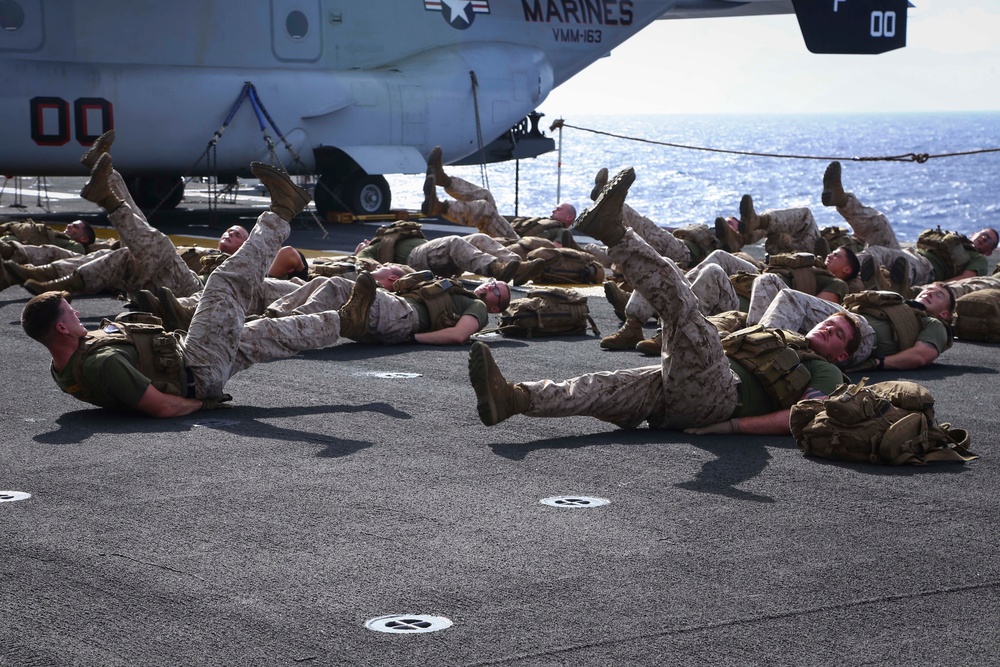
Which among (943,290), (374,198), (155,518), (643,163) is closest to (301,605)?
(155,518)

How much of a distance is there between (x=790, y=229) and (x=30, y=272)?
7752 mm

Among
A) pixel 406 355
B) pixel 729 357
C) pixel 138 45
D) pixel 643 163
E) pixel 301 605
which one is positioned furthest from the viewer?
pixel 643 163

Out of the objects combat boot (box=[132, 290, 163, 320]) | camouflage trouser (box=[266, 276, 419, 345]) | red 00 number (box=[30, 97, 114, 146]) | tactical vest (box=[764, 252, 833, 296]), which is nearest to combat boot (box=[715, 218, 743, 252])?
tactical vest (box=[764, 252, 833, 296])

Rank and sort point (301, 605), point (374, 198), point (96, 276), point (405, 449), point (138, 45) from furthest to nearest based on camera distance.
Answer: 1. point (374, 198)
2. point (138, 45)
3. point (96, 276)
4. point (405, 449)
5. point (301, 605)

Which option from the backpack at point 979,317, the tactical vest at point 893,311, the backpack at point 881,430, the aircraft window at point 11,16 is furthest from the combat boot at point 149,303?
the aircraft window at point 11,16

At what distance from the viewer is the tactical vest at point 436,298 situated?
972 cm

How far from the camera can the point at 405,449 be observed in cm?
624

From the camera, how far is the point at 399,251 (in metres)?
12.6

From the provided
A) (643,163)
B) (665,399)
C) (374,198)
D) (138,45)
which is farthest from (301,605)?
(643,163)

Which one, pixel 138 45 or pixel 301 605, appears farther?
pixel 138 45

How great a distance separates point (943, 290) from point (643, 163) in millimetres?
153177

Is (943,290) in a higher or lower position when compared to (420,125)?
lower

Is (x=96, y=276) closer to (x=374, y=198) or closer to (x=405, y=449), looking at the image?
(x=405, y=449)

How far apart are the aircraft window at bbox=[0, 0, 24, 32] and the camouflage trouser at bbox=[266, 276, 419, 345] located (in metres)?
10.6
